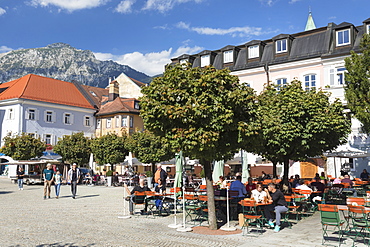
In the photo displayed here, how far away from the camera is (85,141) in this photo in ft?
112

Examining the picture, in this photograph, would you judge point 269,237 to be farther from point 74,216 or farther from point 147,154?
point 147,154

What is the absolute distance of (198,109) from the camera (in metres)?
9.43

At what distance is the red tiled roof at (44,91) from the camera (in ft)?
149

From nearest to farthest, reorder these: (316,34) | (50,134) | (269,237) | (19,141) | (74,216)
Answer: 1. (269,237)
2. (74,216)
3. (316,34)
4. (19,141)
5. (50,134)

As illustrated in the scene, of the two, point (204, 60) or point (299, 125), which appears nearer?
point (299, 125)

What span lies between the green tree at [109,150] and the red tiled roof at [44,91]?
56.3 ft

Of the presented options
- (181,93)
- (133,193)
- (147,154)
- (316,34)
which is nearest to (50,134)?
(147,154)

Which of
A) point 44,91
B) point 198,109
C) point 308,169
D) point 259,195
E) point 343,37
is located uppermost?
point 343,37

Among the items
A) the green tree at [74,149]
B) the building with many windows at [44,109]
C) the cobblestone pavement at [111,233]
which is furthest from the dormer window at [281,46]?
the building with many windows at [44,109]

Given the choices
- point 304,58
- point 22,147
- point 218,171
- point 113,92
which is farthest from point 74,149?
point 304,58

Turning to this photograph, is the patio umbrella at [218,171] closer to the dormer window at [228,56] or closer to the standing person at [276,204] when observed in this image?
the standing person at [276,204]

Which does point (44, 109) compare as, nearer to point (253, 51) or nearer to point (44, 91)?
point (44, 91)

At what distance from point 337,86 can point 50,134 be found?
111 feet

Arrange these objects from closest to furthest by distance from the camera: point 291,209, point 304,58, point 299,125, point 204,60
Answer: point 291,209 → point 299,125 → point 304,58 → point 204,60
